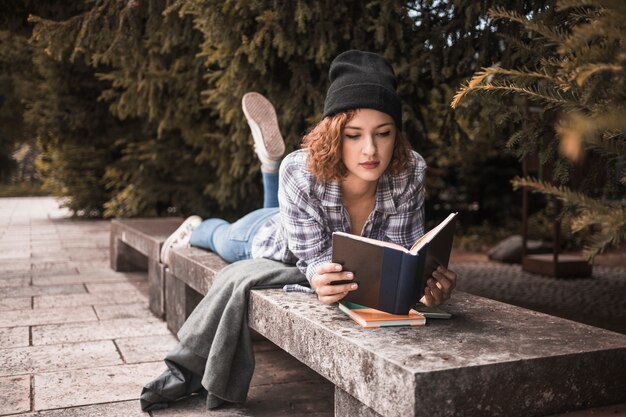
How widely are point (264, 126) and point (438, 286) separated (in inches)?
79.4

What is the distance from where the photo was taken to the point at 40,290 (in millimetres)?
5887

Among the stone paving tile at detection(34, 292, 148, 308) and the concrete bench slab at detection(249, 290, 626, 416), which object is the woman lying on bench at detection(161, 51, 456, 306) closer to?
the concrete bench slab at detection(249, 290, 626, 416)

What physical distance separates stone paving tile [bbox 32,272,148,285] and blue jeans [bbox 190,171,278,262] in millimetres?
2338

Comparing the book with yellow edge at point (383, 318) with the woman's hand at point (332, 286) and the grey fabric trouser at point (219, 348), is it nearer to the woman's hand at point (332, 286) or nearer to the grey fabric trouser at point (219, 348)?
the woman's hand at point (332, 286)

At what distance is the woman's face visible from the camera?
8.95ft

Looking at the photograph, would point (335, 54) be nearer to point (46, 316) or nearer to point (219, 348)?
point (219, 348)

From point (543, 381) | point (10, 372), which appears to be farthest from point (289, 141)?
point (543, 381)

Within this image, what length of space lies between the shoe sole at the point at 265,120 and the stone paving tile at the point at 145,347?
1.38m

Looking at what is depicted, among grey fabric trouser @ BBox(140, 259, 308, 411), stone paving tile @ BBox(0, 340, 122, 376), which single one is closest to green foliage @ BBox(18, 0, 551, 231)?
grey fabric trouser @ BBox(140, 259, 308, 411)

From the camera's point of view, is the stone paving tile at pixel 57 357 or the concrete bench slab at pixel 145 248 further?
the concrete bench slab at pixel 145 248

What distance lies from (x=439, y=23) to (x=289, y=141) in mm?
1504

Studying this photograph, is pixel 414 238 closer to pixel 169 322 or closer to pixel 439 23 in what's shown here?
pixel 439 23

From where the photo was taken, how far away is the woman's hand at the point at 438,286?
242 cm

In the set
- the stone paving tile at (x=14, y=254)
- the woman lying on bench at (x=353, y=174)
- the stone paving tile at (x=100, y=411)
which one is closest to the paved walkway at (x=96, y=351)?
the stone paving tile at (x=100, y=411)
